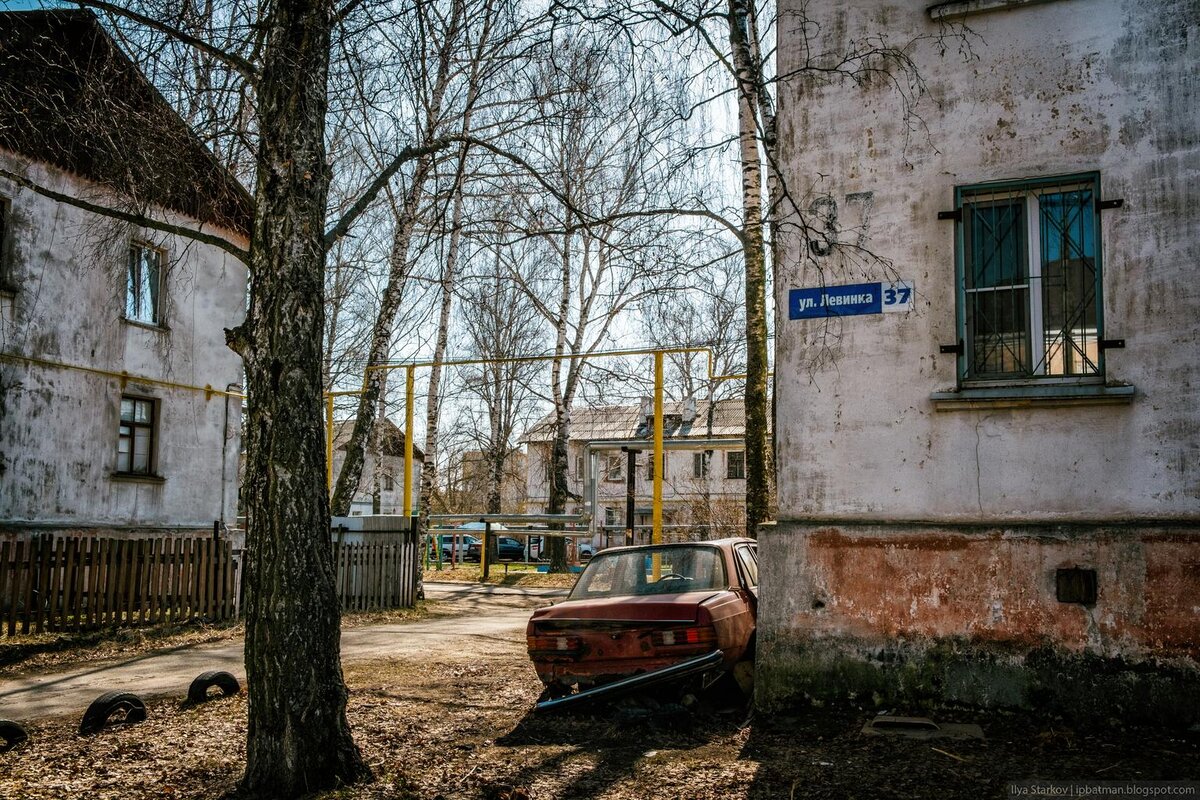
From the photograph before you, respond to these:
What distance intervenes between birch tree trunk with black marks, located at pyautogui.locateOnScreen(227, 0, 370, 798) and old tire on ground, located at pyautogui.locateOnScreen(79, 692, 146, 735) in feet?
7.48

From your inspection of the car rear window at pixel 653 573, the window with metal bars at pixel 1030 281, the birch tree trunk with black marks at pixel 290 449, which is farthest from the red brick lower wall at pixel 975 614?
the birch tree trunk with black marks at pixel 290 449

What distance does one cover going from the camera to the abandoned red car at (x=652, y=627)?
7.20 meters

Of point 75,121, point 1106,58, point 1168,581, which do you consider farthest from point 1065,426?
point 75,121

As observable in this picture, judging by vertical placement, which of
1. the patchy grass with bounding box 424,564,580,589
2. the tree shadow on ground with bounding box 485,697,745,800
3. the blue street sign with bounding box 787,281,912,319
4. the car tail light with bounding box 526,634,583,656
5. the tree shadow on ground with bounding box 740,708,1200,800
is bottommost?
the patchy grass with bounding box 424,564,580,589

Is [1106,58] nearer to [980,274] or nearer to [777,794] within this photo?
[980,274]

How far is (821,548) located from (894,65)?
3.64 m

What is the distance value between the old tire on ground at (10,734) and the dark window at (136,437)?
39.0ft

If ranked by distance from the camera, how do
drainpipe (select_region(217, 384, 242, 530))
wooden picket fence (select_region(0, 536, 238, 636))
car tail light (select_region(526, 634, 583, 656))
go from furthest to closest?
1. drainpipe (select_region(217, 384, 242, 530))
2. wooden picket fence (select_region(0, 536, 238, 636))
3. car tail light (select_region(526, 634, 583, 656))

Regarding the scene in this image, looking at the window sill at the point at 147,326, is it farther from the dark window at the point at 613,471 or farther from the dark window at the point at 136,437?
the dark window at the point at 613,471

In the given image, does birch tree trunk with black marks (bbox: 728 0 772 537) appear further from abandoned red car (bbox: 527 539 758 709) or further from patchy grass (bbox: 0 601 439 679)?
patchy grass (bbox: 0 601 439 679)

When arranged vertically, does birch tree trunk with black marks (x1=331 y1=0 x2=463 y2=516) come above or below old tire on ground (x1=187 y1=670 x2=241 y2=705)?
above

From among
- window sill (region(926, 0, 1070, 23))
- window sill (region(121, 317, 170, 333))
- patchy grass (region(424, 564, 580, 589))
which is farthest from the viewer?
patchy grass (region(424, 564, 580, 589))

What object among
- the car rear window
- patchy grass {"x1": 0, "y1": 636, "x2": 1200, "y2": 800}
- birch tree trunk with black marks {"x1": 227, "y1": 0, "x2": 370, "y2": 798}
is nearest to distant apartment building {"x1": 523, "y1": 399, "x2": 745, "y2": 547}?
the car rear window

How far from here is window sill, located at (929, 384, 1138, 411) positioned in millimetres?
6551
